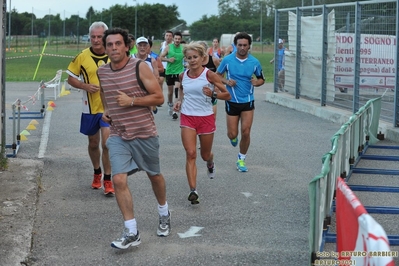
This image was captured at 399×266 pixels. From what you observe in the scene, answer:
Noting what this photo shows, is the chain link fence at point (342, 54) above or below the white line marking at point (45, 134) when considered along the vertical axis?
above

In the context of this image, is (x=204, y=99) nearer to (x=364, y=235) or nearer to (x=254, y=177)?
(x=254, y=177)

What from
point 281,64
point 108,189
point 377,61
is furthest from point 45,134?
point 281,64

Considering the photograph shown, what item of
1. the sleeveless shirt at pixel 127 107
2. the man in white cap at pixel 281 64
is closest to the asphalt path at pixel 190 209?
the sleeveless shirt at pixel 127 107

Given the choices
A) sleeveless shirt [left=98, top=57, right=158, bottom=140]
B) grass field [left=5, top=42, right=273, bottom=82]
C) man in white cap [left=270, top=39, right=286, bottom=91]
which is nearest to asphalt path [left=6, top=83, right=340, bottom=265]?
sleeveless shirt [left=98, top=57, right=158, bottom=140]

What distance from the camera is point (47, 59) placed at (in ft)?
171

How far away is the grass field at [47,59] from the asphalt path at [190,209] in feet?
68.0

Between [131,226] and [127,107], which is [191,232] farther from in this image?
[127,107]

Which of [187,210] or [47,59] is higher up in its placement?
[47,59]

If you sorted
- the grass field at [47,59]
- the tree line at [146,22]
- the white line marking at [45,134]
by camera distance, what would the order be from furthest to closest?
the tree line at [146,22]
the grass field at [47,59]
the white line marking at [45,134]

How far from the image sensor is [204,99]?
863 cm

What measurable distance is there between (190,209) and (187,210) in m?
0.06

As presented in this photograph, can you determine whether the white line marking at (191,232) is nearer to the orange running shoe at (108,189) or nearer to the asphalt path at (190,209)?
the asphalt path at (190,209)

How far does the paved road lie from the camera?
20.9ft

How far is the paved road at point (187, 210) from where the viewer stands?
6383mm
